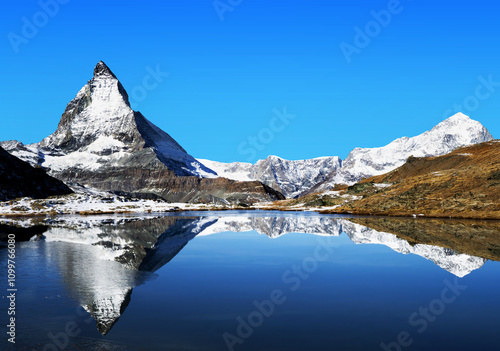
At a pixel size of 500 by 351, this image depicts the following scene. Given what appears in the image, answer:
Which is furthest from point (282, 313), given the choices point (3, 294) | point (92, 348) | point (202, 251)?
point (202, 251)

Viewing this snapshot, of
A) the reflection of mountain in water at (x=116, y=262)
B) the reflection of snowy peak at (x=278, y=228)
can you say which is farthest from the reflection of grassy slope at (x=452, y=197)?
the reflection of mountain in water at (x=116, y=262)

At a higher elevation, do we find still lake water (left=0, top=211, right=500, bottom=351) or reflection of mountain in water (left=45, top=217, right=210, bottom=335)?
reflection of mountain in water (left=45, top=217, right=210, bottom=335)

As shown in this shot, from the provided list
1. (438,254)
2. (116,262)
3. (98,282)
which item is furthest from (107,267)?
(438,254)

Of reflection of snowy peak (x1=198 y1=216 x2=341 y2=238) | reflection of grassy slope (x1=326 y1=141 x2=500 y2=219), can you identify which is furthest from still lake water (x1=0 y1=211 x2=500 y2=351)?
reflection of grassy slope (x1=326 y1=141 x2=500 y2=219)

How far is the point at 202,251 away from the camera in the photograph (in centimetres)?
3794

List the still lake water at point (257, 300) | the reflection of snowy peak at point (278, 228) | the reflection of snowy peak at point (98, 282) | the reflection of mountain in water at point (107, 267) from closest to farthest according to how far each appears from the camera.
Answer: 1. the still lake water at point (257, 300)
2. the reflection of snowy peak at point (98, 282)
3. the reflection of mountain in water at point (107, 267)
4. the reflection of snowy peak at point (278, 228)

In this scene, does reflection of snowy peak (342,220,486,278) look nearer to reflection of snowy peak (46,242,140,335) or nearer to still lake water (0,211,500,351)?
still lake water (0,211,500,351)

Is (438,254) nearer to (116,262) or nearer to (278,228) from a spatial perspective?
(116,262)

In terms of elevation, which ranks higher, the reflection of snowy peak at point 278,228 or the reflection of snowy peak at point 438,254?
the reflection of snowy peak at point 278,228

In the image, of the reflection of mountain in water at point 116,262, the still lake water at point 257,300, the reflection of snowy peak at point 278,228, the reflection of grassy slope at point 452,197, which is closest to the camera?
the still lake water at point 257,300

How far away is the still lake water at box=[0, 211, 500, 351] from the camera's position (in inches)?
562

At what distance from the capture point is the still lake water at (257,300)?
46.9 feet

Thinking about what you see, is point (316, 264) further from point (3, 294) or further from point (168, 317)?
point (3, 294)

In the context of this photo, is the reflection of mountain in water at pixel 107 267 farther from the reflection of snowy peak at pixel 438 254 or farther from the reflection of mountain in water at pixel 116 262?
the reflection of snowy peak at pixel 438 254
